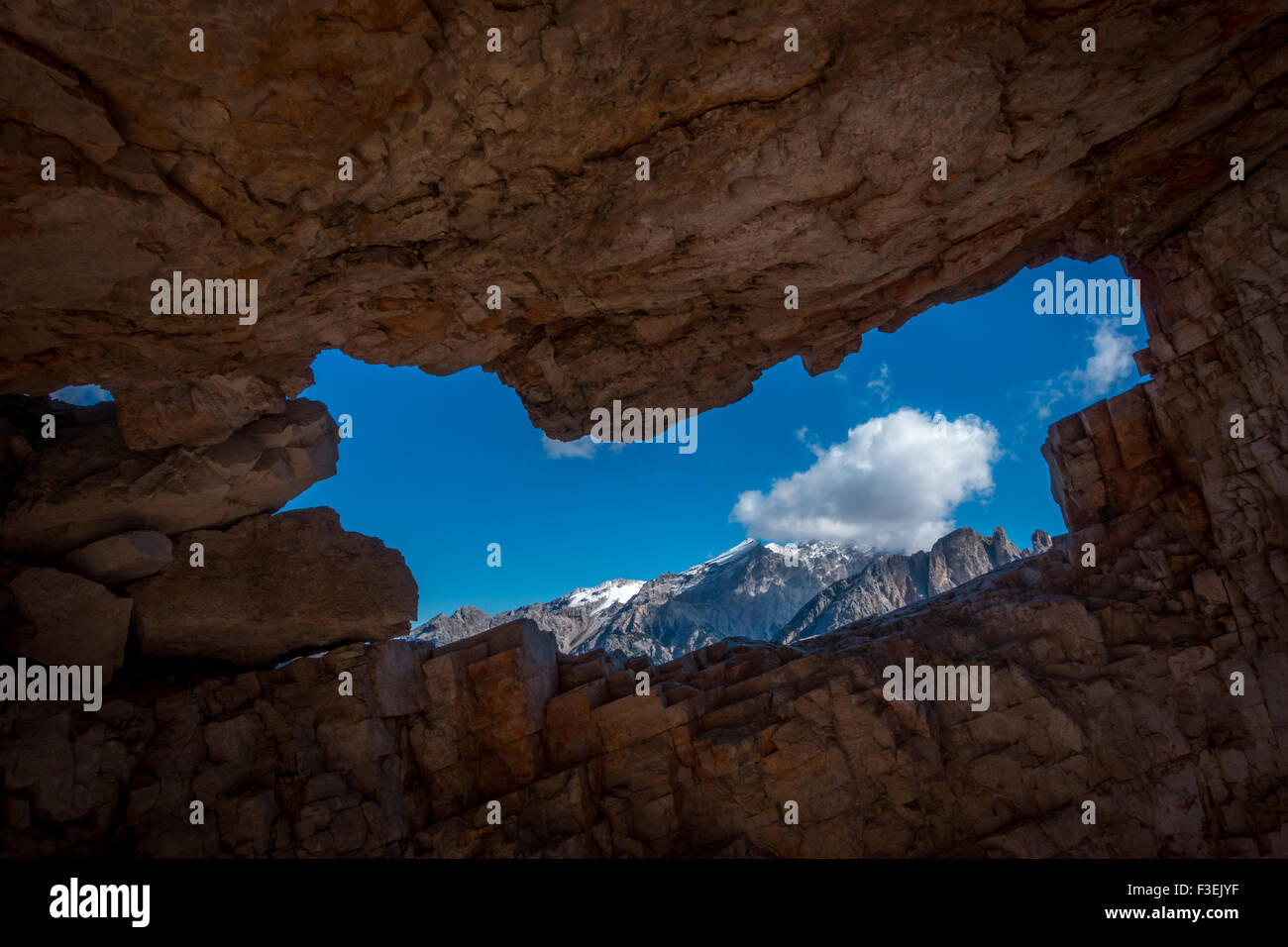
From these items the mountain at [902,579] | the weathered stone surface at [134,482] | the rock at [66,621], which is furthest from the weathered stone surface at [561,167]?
the mountain at [902,579]


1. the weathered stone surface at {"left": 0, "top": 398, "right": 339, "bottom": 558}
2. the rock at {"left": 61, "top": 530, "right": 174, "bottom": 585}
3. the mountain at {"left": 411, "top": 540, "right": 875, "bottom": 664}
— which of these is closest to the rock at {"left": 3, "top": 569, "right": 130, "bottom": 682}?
the rock at {"left": 61, "top": 530, "right": 174, "bottom": 585}

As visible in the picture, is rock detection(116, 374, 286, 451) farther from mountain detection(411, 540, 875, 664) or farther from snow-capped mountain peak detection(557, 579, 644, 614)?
snow-capped mountain peak detection(557, 579, 644, 614)

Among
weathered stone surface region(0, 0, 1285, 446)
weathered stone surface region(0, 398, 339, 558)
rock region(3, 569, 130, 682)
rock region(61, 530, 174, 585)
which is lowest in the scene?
rock region(3, 569, 130, 682)

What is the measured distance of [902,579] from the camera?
7812cm

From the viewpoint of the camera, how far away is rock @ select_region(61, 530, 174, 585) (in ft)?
54.4

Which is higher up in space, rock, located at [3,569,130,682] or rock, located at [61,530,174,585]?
rock, located at [61,530,174,585]

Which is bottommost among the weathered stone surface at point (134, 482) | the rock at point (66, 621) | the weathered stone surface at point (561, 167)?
the rock at point (66, 621)

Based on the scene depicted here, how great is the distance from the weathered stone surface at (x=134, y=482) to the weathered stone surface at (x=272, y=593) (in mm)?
1098

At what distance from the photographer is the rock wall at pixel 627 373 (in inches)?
409

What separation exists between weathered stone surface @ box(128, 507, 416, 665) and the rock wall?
0.13 meters

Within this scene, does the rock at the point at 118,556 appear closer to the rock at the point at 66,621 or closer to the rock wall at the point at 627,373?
the rock wall at the point at 627,373

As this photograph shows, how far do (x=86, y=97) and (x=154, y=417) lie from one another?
10170 millimetres

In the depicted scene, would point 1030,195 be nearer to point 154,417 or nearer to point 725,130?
point 725,130
